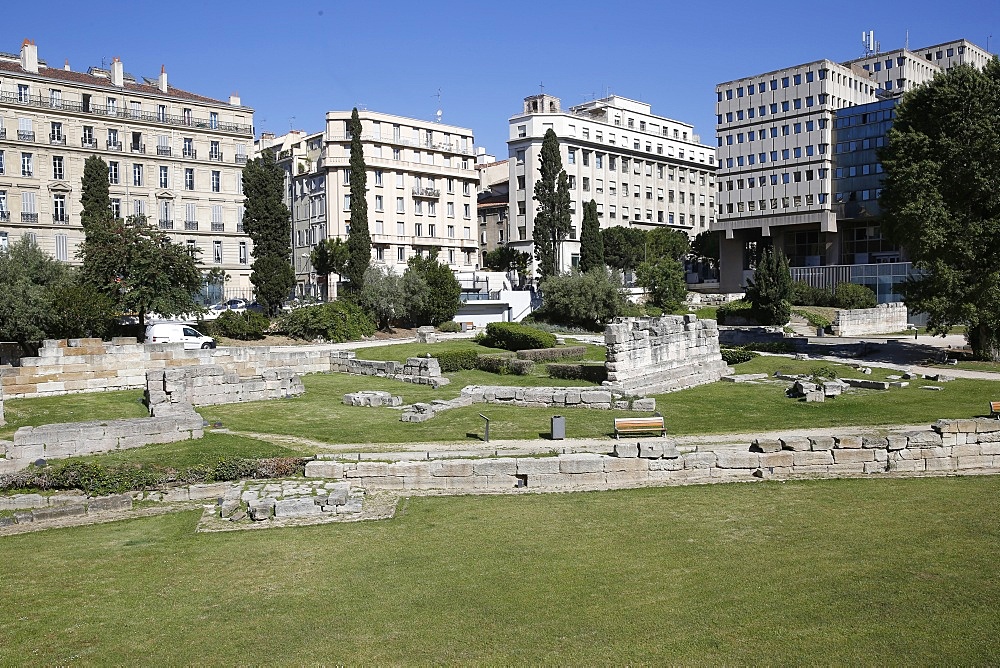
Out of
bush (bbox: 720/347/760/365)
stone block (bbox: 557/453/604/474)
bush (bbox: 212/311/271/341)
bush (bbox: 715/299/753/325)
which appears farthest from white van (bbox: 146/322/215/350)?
bush (bbox: 715/299/753/325)

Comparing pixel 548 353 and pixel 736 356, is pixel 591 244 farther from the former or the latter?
pixel 548 353

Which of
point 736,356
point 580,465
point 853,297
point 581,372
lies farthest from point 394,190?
point 580,465

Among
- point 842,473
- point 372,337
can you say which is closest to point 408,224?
point 372,337

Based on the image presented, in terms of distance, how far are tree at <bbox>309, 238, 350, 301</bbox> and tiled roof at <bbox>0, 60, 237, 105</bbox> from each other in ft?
46.7

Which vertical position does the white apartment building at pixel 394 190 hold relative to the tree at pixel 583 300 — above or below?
above

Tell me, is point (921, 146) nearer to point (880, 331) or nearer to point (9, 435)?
point (880, 331)

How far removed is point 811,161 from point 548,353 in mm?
49009

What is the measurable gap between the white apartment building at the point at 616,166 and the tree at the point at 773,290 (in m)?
31.1

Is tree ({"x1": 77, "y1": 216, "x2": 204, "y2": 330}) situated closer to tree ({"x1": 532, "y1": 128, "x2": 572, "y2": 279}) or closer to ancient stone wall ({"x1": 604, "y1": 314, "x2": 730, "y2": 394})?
ancient stone wall ({"x1": 604, "y1": 314, "x2": 730, "y2": 394})

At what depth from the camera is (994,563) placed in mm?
10852

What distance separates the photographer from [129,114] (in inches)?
2368

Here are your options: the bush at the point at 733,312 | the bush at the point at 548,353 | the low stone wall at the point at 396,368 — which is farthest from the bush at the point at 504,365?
the bush at the point at 733,312

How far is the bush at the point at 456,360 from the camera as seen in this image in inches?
1346

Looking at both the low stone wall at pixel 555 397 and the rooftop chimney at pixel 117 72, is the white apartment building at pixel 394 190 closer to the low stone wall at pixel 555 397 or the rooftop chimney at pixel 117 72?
the rooftop chimney at pixel 117 72
